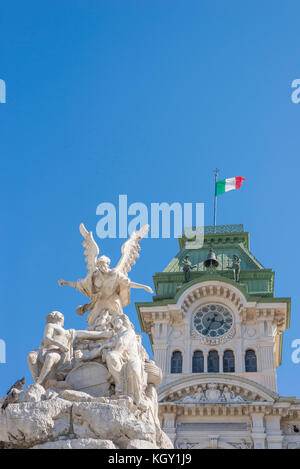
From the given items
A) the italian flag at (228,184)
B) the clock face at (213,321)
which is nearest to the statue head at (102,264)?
the clock face at (213,321)

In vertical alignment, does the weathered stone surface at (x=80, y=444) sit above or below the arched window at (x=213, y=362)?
below

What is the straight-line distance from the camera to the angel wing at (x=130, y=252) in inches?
548

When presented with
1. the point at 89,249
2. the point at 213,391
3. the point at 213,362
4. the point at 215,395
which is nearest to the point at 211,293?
the point at 213,362

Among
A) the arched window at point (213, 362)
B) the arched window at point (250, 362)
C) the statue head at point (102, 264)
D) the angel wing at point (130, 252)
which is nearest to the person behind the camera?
the statue head at point (102, 264)

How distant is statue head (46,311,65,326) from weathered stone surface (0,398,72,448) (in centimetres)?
221

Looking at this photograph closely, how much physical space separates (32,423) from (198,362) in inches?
1320

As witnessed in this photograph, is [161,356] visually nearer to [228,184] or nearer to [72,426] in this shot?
[228,184]

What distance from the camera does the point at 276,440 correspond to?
35531 millimetres

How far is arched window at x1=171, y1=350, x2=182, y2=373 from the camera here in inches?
1647

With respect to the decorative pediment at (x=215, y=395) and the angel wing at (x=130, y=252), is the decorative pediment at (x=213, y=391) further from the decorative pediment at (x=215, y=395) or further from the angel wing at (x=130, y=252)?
the angel wing at (x=130, y=252)

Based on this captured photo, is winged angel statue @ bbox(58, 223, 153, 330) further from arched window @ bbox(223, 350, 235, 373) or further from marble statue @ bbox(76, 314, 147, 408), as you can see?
arched window @ bbox(223, 350, 235, 373)

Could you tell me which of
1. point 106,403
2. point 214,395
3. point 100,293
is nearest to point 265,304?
point 214,395

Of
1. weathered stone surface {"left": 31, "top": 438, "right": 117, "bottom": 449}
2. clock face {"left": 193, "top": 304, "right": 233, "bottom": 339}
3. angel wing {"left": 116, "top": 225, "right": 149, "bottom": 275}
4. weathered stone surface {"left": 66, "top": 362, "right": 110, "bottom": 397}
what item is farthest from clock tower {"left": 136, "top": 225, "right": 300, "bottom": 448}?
weathered stone surface {"left": 31, "top": 438, "right": 117, "bottom": 449}

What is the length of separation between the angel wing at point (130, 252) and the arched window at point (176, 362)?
93.4 ft
